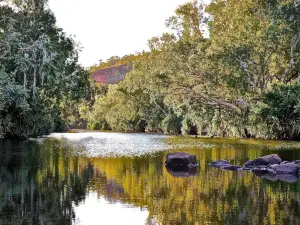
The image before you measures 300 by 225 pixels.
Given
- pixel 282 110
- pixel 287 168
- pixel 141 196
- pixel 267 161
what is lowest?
pixel 141 196

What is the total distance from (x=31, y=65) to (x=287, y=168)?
1460cm

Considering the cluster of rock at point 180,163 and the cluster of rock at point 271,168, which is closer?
the cluster of rock at point 271,168

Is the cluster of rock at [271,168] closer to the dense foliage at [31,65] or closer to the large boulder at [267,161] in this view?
the large boulder at [267,161]

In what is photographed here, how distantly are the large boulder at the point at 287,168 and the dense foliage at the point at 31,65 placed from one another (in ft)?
42.9

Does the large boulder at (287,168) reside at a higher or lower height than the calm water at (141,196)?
higher

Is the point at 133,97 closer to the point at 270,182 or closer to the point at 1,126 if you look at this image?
the point at 1,126

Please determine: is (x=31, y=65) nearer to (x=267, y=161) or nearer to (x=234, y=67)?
(x=267, y=161)

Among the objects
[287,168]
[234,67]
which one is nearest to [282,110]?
[234,67]

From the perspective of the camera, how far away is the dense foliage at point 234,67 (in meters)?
43.9

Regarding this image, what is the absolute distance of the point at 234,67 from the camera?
1794 inches

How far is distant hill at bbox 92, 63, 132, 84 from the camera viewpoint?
569ft

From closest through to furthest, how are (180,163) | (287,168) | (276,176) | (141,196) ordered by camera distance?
1. (141,196)
2. (276,176)
3. (287,168)
4. (180,163)

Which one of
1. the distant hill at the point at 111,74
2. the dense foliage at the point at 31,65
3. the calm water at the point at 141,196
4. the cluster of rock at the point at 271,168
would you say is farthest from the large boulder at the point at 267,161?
the distant hill at the point at 111,74

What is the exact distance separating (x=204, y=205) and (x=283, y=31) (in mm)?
35288
